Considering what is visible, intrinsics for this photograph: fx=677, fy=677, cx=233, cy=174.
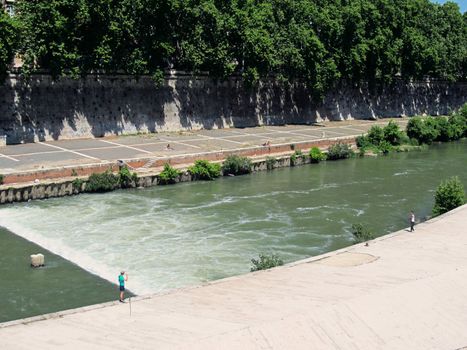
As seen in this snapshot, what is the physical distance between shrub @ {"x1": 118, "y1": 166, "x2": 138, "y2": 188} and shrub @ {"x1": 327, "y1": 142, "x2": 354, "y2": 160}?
15.7 metres

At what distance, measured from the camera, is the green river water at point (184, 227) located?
20375 millimetres

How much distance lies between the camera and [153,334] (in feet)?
47.1

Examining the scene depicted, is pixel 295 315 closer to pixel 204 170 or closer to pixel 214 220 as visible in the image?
pixel 214 220

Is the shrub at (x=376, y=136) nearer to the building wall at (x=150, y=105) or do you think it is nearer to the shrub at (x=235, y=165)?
the building wall at (x=150, y=105)

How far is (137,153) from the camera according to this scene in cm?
3788

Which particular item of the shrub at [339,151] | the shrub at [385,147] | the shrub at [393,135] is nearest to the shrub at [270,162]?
the shrub at [339,151]

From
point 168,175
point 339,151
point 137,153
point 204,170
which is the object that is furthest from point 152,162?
point 339,151

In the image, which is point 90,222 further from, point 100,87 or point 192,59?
point 192,59

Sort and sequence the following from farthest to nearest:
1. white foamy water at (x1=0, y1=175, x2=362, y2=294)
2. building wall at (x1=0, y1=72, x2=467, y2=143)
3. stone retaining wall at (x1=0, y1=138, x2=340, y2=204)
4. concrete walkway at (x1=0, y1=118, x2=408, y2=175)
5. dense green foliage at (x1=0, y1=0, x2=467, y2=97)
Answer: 1. building wall at (x1=0, y1=72, x2=467, y2=143)
2. dense green foliage at (x1=0, y1=0, x2=467, y2=97)
3. concrete walkway at (x1=0, y1=118, x2=408, y2=175)
4. stone retaining wall at (x1=0, y1=138, x2=340, y2=204)
5. white foamy water at (x1=0, y1=175, x2=362, y2=294)

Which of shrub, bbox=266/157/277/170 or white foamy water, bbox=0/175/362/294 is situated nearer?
white foamy water, bbox=0/175/362/294

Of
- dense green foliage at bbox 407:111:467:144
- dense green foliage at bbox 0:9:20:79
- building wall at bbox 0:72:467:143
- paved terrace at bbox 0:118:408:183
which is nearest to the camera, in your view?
paved terrace at bbox 0:118:408:183

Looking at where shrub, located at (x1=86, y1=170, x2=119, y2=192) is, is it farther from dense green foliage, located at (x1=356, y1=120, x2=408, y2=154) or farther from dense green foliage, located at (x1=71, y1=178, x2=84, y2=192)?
dense green foliage, located at (x1=356, y1=120, x2=408, y2=154)

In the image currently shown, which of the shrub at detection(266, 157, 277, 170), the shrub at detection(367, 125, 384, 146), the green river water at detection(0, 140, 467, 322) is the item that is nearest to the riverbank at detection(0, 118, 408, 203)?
the shrub at detection(266, 157, 277, 170)

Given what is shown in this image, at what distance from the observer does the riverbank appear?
31547 millimetres
